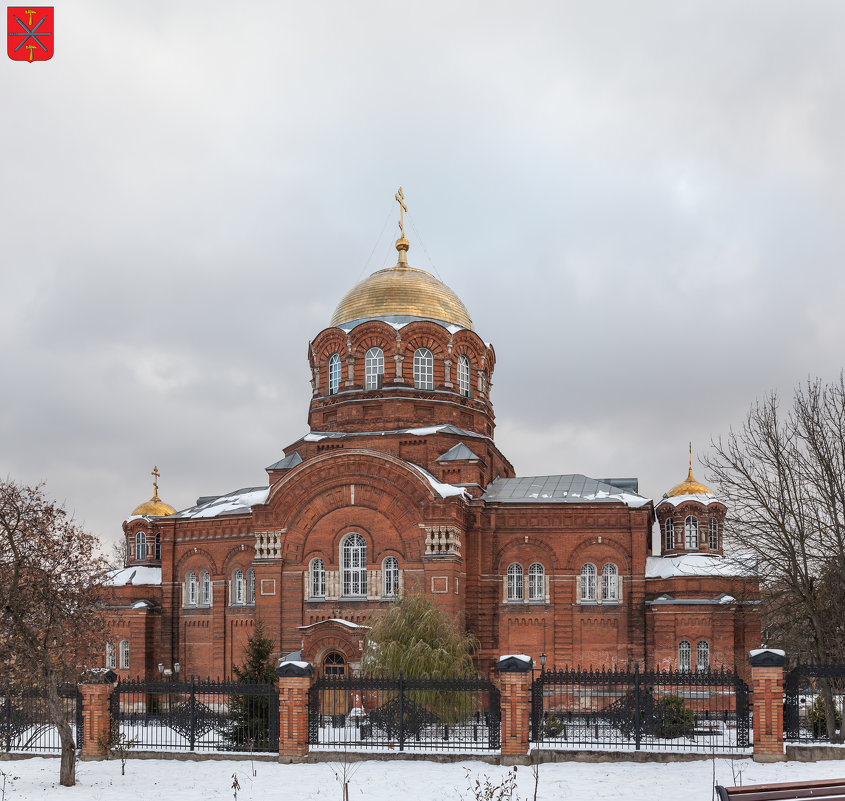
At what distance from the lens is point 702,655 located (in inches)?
1271

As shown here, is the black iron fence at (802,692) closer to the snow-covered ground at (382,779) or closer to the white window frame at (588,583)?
the snow-covered ground at (382,779)

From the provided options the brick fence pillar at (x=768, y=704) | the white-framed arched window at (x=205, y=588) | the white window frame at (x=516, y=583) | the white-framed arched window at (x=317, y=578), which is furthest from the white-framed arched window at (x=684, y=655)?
the white-framed arched window at (x=205, y=588)

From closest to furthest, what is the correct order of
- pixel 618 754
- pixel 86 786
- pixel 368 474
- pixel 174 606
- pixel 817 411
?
pixel 86 786 < pixel 618 754 < pixel 817 411 < pixel 368 474 < pixel 174 606

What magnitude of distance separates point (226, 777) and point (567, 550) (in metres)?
17.0

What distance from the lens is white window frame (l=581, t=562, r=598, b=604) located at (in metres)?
33.5

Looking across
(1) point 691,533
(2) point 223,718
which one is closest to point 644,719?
(2) point 223,718

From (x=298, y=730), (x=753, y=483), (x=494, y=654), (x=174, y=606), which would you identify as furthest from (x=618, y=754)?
(x=174, y=606)

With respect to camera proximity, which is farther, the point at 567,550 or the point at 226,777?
the point at 567,550

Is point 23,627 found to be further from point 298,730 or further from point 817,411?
point 817,411

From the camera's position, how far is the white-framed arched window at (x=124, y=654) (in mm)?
37094

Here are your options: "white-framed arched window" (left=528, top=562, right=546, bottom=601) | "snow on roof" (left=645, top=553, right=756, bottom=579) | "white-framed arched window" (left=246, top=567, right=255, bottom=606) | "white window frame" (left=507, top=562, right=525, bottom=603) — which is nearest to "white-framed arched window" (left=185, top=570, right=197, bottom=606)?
"white-framed arched window" (left=246, top=567, right=255, bottom=606)

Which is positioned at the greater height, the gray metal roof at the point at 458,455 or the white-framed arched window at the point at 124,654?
the gray metal roof at the point at 458,455

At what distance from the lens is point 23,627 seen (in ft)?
61.2

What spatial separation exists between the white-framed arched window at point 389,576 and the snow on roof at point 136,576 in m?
10.0
